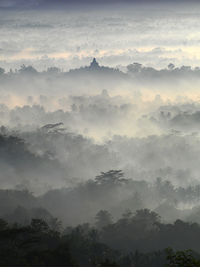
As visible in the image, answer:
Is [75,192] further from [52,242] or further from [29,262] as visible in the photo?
[29,262]

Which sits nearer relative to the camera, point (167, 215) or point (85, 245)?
point (85, 245)

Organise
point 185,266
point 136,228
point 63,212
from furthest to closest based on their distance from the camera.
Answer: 1. point 63,212
2. point 136,228
3. point 185,266

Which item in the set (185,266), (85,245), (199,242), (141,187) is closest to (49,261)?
(185,266)

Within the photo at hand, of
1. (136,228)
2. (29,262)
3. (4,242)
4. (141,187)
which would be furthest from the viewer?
(141,187)

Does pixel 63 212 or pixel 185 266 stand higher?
pixel 63 212

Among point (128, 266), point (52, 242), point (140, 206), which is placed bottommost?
point (128, 266)

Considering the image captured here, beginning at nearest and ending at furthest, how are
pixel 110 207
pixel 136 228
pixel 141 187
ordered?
pixel 136 228 < pixel 110 207 < pixel 141 187

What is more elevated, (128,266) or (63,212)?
(63,212)

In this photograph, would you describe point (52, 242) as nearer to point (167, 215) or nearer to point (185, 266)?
point (185, 266)

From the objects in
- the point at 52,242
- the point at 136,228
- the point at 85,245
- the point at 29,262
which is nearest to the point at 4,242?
the point at 29,262
